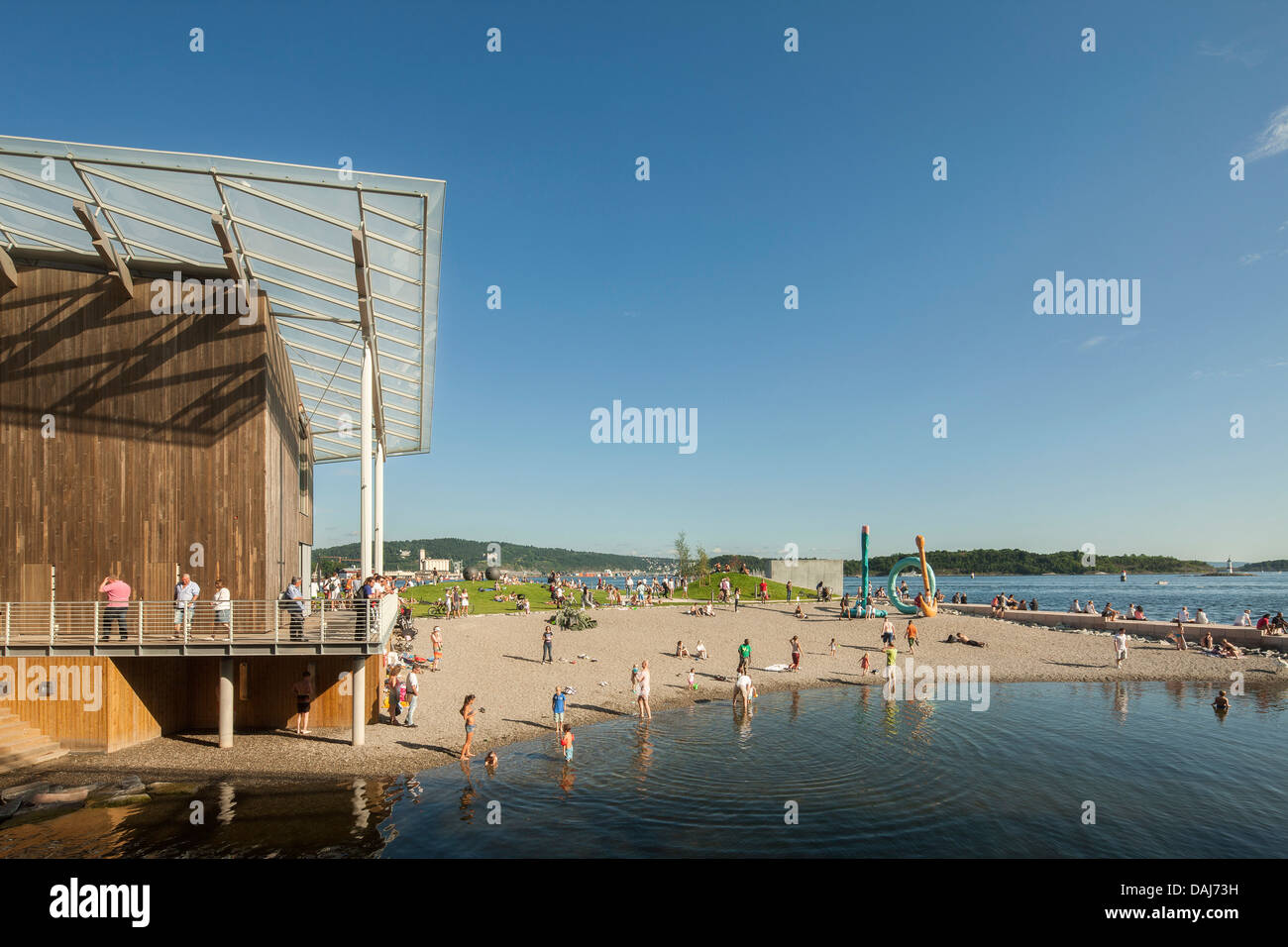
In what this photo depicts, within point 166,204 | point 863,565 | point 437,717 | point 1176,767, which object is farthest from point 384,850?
point 863,565

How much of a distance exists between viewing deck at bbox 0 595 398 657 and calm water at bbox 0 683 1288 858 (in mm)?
3440

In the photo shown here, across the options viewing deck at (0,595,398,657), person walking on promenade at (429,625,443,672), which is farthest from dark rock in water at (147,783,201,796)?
person walking on promenade at (429,625,443,672)

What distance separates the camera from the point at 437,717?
21.4 metres

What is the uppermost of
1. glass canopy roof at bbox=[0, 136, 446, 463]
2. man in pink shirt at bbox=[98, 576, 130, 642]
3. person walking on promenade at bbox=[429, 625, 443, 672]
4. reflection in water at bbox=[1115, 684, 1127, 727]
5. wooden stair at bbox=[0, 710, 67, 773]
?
glass canopy roof at bbox=[0, 136, 446, 463]

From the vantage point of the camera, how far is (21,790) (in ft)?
48.0

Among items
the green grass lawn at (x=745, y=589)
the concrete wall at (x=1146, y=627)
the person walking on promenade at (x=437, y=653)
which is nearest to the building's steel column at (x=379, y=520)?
the person walking on promenade at (x=437, y=653)

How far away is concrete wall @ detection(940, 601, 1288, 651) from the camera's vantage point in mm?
35969

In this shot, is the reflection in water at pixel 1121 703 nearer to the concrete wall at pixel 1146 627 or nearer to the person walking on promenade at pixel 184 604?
the concrete wall at pixel 1146 627

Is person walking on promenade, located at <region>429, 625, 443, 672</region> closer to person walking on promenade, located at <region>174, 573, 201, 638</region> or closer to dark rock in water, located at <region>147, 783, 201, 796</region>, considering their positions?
person walking on promenade, located at <region>174, 573, 201, 638</region>


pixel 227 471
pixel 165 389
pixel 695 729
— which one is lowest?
pixel 695 729
